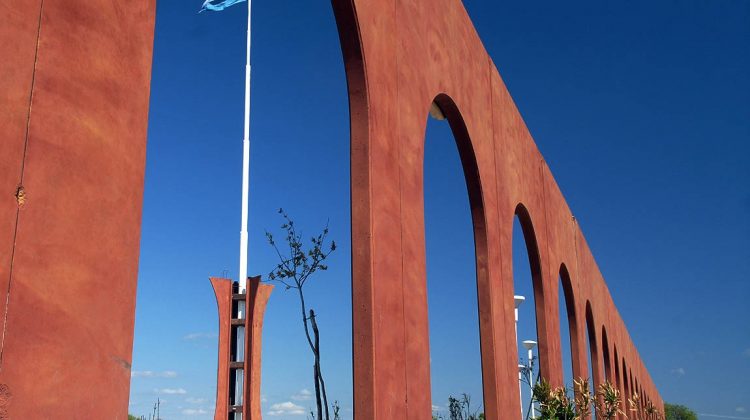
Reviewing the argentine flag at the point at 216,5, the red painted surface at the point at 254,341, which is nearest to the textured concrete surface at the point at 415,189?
the red painted surface at the point at 254,341

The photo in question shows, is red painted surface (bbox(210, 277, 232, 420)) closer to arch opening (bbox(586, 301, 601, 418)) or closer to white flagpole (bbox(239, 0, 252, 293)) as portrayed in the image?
white flagpole (bbox(239, 0, 252, 293))

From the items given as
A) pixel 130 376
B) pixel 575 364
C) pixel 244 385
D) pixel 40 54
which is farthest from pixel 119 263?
pixel 575 364

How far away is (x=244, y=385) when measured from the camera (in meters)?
7.06

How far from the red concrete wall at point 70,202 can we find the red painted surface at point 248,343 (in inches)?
164

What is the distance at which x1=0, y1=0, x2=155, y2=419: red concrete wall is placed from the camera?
2.51 metres

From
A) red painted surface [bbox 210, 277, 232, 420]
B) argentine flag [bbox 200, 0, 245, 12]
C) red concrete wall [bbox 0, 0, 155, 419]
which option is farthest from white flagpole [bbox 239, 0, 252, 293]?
red concrete wall [bbox 0, 0, 155, 419]

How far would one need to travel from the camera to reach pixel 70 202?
2.72m

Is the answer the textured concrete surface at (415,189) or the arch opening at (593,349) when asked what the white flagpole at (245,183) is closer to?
the textured concrete surface at (415,189)

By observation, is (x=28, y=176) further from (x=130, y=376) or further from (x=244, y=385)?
(x=244, y=385)

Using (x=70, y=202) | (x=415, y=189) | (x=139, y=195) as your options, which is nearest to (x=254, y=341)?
(x=415, y=189)

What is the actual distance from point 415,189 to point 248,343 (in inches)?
82.3

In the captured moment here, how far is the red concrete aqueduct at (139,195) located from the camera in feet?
8.41

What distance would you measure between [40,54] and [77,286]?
0.79 meters

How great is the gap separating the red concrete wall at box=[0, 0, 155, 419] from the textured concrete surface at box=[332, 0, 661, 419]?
8.48 ft
